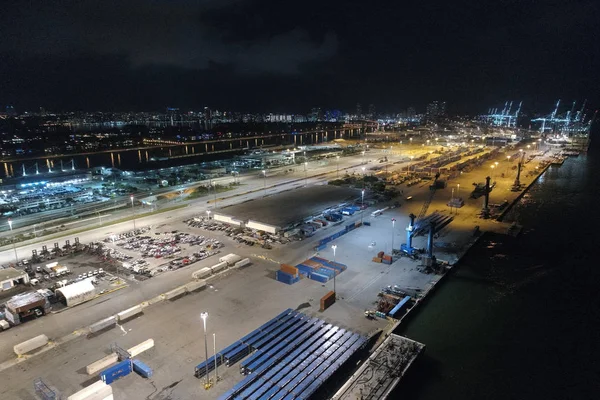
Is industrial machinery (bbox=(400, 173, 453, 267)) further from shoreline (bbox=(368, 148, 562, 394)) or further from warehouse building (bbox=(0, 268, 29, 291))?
warehouse building (bbox=(0, 268, 29, 291))

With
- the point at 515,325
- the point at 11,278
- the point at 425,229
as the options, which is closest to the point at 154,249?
the point at 11,278

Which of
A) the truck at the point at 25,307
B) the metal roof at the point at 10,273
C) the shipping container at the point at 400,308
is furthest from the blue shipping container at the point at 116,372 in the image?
the metal roof at the point at 10,273

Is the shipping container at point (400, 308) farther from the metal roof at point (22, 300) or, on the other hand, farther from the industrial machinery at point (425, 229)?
the metal roof at point (22, 300)

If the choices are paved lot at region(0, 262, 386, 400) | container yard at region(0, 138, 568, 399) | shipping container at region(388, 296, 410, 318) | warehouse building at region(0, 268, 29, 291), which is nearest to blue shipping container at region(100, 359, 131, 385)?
container yard at region(0, 138, 568, 399)

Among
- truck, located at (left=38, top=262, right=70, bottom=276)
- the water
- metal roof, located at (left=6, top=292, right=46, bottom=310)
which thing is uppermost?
metal roof, located at (left=6, top=292, right=46, bottom=310)

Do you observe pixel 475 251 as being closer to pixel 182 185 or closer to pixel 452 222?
pixel 452 222
